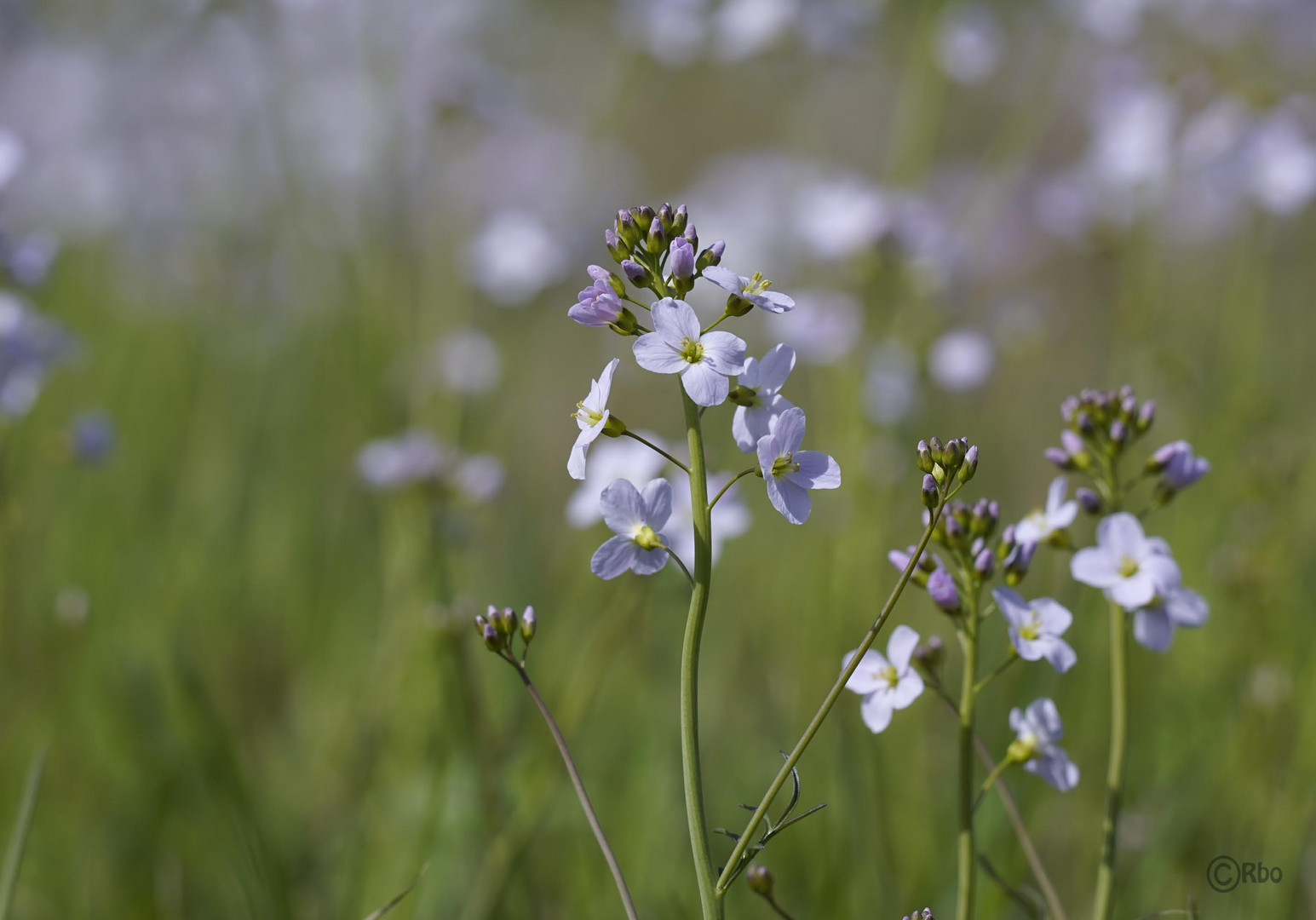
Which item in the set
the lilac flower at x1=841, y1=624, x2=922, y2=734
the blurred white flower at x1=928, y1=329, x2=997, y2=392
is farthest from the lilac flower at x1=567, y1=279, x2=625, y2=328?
the blurred white flower at x1=928, y1=329, x2=997, y2=392

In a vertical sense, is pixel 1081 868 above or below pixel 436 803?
below

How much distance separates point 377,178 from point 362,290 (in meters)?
1.20

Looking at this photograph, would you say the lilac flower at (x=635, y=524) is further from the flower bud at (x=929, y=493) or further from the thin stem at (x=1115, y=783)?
the thin stem at (x=1115, y=783)

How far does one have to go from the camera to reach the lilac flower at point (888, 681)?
4.19 feet

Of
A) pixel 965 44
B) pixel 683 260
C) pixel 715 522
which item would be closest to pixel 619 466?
pixel 715 522

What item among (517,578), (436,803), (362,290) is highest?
(362,290)

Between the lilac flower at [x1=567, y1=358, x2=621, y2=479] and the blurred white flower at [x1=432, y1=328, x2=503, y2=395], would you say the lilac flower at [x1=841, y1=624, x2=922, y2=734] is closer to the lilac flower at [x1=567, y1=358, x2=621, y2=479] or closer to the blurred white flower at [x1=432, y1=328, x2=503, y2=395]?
the lilac flower at [x1=567, y1=358, x2=621, y2=479]

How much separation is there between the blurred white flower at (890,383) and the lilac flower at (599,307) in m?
2.26

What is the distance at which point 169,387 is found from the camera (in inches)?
191

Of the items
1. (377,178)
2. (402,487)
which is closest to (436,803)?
(402,487)

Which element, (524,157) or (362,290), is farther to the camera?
(524,157)

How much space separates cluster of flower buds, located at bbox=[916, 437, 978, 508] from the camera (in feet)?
3.76

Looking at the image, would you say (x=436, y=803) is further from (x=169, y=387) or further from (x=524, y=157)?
(x=524, y=157)

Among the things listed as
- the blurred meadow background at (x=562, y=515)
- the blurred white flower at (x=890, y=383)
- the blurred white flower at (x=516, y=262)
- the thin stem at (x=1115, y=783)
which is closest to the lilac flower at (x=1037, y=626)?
the thin stem at (x=1115, y=783)
